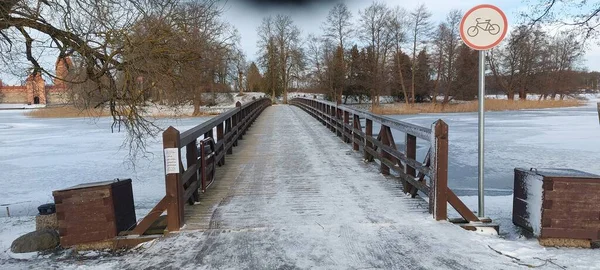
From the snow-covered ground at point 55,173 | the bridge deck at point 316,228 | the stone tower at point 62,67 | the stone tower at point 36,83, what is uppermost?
the stone tower at point 62,67

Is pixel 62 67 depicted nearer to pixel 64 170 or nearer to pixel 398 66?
pixel 64 170

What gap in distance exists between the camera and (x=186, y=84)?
29.4 feet

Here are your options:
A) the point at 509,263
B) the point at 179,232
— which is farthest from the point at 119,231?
the point at 509,263

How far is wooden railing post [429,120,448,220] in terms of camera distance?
14.3 ft

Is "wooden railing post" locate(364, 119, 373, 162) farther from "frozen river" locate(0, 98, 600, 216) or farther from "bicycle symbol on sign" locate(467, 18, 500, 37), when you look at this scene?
"bicycle symbol on sign" locate(467, 18, 500, 37)

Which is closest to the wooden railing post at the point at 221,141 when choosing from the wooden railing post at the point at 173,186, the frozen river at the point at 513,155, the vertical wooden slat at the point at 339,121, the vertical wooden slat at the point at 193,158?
the vertical wooden slat at the point at 193,158

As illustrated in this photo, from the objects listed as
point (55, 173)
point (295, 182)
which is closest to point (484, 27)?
point (295, 182)

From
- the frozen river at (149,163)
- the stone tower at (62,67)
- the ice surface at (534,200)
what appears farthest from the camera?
the frozen river at (149,163)

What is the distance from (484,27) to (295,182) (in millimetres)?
3367

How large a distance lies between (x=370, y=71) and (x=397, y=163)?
36104 mm

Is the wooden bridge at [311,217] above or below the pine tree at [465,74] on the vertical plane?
below

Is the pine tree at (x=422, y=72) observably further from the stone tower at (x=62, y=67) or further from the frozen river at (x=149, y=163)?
the stone tower at (x=62, y=67)

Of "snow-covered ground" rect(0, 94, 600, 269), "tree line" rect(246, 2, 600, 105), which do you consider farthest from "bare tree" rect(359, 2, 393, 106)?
"snow-covered ground" rect(0, 94, 600, 269)

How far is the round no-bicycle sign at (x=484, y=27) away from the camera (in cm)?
436
